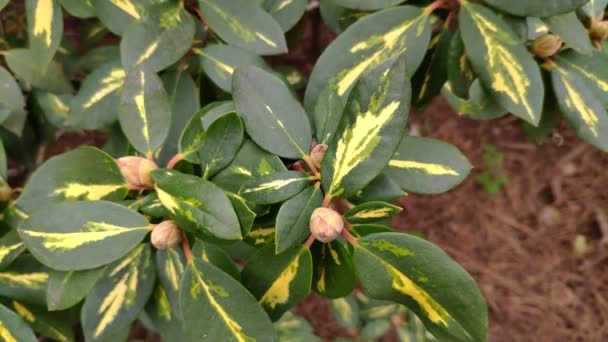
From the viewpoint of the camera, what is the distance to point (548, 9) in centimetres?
78

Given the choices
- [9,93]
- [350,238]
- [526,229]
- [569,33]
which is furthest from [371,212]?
[526,229]

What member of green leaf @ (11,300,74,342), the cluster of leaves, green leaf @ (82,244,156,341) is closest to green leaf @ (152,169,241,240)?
the cluster of leaves

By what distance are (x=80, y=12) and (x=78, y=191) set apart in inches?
15.1

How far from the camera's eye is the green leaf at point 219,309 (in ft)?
2.39

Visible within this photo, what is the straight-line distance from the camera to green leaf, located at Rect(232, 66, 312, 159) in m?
0.76

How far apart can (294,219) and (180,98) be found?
431 mm

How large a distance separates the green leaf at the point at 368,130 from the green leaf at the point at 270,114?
71mm

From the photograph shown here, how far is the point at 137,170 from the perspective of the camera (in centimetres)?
81

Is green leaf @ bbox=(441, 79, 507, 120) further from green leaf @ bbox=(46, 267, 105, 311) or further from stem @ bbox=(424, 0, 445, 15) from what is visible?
green leaf @ bbox=(46, 267, 105, 311)

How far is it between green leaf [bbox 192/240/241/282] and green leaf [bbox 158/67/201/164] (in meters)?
0.23

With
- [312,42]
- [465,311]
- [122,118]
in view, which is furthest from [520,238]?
[122,118]

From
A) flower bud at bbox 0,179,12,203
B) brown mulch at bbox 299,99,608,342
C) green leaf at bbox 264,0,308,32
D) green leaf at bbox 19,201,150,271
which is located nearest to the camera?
green leaf at bbox 19,201,150,271

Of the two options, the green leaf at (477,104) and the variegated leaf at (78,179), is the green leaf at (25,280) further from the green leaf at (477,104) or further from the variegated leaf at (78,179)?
the green leaf at (477,104)

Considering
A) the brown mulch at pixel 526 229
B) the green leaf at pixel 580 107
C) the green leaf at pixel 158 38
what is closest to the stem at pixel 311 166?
the green leaf at pixel 158 38
